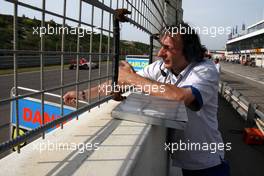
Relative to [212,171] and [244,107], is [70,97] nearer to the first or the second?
[212,171]

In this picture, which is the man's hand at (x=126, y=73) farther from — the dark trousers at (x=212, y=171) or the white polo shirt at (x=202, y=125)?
the dark trousers at (x=212, y=171)

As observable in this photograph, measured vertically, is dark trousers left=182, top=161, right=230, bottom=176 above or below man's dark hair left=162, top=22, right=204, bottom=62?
below

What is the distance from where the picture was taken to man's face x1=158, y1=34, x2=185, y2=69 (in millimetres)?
2643

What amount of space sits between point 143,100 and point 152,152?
1.76ft

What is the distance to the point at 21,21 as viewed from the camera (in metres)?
1.48

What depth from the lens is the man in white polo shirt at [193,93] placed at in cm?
246

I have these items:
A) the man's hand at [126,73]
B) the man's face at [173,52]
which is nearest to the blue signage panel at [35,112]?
the man's hand at [126,73]

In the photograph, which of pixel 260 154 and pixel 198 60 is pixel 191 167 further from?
pixel 260 154

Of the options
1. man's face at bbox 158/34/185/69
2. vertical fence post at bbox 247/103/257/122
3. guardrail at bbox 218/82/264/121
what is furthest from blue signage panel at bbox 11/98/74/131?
vertical fence post at bbox 247/103/257/122

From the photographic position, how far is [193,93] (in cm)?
242

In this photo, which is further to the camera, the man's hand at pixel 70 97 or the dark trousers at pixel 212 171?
the dark trousers at pixel 212 171

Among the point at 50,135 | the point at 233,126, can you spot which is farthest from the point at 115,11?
the point at 233,126

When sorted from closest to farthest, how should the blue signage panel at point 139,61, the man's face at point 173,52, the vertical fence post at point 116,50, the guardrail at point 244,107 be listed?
the man's face at point 173,52 → the vertical fence post at point 116,50 → the blue signage panel at point 139,61 → the guardrail at point 244,107

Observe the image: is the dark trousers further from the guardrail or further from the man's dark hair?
the guardrail
